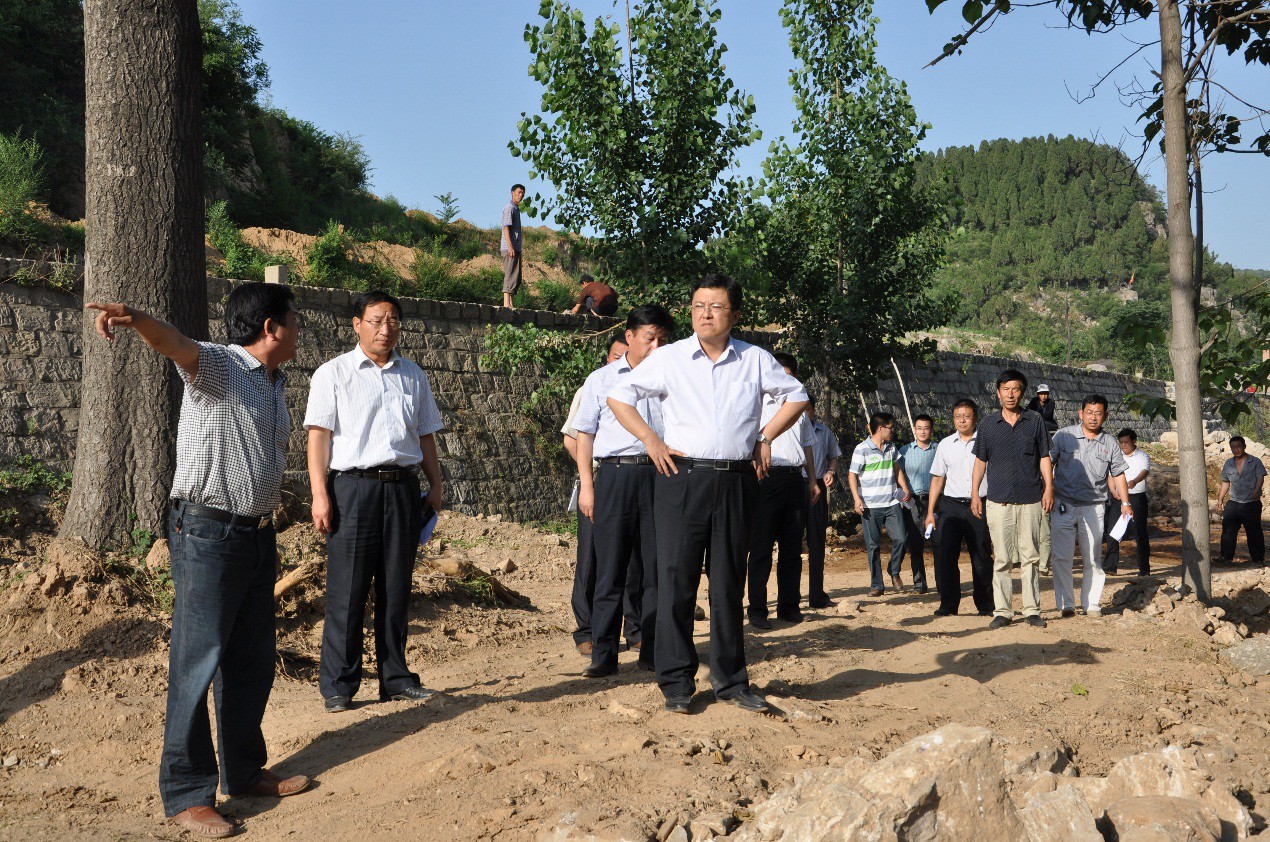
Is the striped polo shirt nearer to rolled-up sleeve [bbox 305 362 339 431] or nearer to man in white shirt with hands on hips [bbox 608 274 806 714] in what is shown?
man in white shirt with hands on hips [bbox 608 274 806 714]

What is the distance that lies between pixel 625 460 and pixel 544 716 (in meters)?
1.47

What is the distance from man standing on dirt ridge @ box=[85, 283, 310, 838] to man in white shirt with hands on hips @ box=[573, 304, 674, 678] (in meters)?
1.95

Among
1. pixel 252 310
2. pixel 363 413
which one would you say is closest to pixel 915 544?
pixel 363 413

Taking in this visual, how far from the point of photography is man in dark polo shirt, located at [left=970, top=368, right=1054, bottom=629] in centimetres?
722

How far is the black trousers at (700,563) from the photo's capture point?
4.34 m

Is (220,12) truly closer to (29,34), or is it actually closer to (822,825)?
(29,34)

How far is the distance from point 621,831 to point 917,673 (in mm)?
2989

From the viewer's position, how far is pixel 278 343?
148 inches

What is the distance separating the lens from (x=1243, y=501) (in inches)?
481

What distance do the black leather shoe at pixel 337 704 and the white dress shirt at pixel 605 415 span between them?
5.91 ft

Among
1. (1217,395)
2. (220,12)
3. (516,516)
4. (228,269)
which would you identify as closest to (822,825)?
(1217,395)

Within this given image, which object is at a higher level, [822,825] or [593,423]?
[593,423]

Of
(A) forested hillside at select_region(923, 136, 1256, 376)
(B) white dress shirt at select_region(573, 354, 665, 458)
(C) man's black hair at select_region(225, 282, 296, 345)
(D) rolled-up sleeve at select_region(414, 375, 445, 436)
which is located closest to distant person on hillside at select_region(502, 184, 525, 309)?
(B) white dress shirt at select_region(573, 354, 665, 458)

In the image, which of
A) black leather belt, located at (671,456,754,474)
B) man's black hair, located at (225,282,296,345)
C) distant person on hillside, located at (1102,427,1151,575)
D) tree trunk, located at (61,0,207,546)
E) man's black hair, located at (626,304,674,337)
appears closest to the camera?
man's black hair, located at (225,282,296,345)
